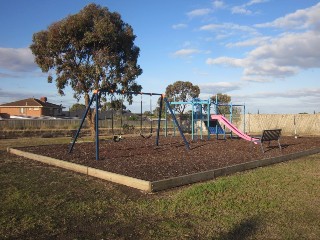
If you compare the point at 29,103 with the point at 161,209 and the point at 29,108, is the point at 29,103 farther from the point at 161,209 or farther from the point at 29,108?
the point at 161,209

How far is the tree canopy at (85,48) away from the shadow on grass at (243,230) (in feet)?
61.6

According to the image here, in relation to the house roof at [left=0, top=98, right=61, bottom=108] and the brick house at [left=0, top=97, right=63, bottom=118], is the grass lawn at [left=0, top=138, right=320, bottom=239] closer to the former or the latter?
the brick house at [left=0, top=97, right=63, bottom=118]

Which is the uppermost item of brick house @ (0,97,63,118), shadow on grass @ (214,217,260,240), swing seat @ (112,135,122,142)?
brick house @ (0,97,63,118)

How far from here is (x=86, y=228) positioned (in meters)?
4.77

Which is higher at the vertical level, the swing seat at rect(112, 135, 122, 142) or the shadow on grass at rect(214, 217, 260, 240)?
the swing seat at rect(112, 135, 122, 142)

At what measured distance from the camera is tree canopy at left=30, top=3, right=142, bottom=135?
72.4 ft

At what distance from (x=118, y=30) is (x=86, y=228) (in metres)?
20.5

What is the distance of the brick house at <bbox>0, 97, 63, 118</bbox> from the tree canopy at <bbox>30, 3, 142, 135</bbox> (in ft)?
174

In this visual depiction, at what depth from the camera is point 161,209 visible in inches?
223

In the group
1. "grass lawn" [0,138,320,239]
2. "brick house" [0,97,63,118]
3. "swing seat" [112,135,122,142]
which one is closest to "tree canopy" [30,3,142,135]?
"swing seat" [112,135,122,142]

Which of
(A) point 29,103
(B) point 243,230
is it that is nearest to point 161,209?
(B) point 243,230

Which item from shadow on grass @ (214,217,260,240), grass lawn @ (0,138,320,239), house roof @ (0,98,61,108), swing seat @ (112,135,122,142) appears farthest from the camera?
house roof @ (0,98,61,108)

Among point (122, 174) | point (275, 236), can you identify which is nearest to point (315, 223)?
point (275, 236)

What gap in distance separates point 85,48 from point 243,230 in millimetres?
20172
